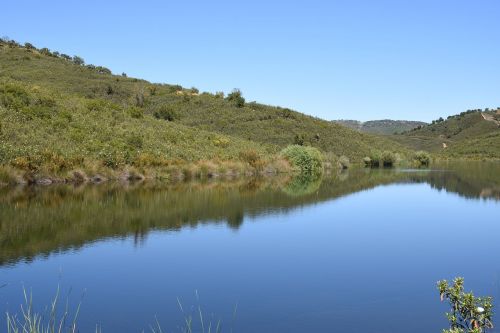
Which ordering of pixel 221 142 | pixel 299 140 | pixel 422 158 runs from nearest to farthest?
1. pixel 221 142
2. pixel 299 140
3. pixel 422 158

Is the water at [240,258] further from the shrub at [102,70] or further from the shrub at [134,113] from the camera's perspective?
the shrub at [102,70]

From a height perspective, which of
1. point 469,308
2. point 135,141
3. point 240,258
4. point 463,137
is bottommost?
point 240,258

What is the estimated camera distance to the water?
11.0 metres

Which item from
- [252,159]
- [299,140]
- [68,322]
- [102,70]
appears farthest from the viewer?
[102,70]

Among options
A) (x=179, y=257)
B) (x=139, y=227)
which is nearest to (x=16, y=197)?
(x=139, y=227)

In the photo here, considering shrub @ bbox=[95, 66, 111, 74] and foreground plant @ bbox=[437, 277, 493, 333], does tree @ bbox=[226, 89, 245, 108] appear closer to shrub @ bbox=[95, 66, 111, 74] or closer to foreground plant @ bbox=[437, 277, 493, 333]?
shrub @ bbox=[95, 66, 111, 74]

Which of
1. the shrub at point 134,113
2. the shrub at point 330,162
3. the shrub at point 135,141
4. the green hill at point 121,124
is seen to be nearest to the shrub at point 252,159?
the green hill at point 121,124

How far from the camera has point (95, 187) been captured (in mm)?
32750

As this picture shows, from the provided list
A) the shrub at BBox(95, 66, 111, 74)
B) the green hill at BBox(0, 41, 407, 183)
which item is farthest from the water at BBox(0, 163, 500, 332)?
the shrub at BBox(95, 66, 111, 74)

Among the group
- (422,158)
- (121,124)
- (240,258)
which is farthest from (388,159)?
(240,258)

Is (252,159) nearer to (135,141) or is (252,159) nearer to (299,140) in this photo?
(135,141)

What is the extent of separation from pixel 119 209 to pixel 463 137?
16020cm

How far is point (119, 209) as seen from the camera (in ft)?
81.1

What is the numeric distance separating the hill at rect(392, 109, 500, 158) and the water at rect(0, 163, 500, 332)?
114072mm
